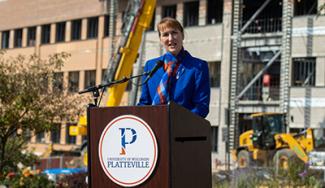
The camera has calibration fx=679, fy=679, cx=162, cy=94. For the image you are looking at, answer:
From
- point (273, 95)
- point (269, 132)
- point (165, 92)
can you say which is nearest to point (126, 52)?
point (269, 132)

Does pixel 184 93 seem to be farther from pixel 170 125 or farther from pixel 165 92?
pixel 170 125

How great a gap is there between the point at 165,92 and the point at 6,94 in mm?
8237

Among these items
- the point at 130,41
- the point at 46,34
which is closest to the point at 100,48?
the point at 46,34

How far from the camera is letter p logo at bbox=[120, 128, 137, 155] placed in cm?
459

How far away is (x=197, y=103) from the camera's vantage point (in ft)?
16.8

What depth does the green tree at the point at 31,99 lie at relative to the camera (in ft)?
41.9

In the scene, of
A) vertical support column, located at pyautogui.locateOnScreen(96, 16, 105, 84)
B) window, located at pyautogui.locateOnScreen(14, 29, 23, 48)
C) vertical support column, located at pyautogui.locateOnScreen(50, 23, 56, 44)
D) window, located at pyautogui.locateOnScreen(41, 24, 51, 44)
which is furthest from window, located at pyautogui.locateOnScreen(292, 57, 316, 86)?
window, located at pyautogui.locateOnScreen(14, 29, 23, 48)

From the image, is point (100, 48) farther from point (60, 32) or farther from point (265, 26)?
point (265, 26)

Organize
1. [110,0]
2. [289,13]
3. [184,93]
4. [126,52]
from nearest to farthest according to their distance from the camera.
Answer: [184,93]
[126,52]
[289,13]
[110,0]

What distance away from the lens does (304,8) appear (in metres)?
33.5

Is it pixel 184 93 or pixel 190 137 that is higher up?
pixel 184 93

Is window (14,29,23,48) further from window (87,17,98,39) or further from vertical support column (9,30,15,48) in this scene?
window (87,17,98,39)

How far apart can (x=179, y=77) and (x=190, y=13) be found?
34.1m

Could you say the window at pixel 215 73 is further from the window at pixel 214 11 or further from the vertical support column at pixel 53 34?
the vertical support column at pixel 53 34
